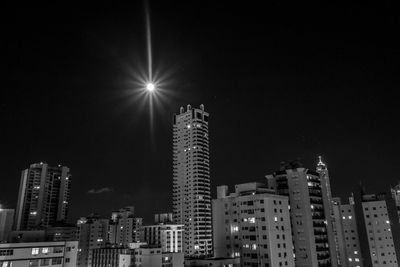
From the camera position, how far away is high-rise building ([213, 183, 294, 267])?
8144 cm

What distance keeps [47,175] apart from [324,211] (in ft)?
450

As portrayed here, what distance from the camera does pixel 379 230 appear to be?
112000mm

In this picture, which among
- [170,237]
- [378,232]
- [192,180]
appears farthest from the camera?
[192,180]

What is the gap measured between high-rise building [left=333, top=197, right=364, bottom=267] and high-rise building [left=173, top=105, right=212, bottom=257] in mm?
56932

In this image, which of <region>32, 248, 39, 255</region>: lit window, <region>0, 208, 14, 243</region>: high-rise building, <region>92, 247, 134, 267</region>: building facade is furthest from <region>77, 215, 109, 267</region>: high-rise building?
<region>32, 248, 39, 255</region>: lit window

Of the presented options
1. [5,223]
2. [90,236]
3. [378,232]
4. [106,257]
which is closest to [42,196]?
A: [90,236]

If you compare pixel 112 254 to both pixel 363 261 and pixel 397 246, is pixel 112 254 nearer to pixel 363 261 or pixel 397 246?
pixel 363 261

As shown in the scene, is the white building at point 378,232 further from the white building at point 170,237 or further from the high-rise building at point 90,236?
the high-rise building at point 90,236

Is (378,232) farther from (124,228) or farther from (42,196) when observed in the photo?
(42,196)

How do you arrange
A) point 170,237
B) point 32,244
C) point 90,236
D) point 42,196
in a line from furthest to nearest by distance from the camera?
1. point 42,196
2. point 90,236
3. point 170,237
4. point 32,244

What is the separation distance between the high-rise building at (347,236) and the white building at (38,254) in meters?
90.1

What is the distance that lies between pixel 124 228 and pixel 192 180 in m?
50.1

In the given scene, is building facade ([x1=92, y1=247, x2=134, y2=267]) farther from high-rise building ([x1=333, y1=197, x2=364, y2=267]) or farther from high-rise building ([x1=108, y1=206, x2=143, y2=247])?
high-rise building ([x1=333, y1=197, x2=364, y2=267])

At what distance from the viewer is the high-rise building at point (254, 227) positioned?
267 ft
